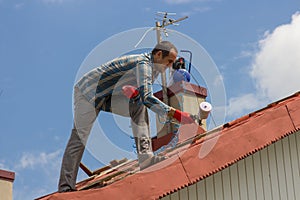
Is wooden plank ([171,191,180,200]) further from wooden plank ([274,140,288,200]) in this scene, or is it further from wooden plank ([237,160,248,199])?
wooden plank ([274,140,288,200])

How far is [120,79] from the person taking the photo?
7.70 meters

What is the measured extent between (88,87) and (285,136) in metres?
2.42

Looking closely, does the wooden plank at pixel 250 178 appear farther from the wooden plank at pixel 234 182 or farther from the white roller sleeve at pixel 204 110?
the white roller sleeve at pixel 204 110

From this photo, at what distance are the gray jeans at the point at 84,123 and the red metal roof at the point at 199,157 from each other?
0.96ft

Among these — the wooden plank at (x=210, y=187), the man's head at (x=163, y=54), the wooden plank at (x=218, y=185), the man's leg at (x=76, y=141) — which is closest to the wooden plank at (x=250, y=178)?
the wooden plank at (x=218, y=185)

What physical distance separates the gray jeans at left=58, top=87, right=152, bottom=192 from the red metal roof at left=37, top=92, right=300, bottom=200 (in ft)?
0.96

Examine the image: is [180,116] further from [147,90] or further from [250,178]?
[250,178]

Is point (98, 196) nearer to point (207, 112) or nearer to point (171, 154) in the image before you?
point (171, 154)

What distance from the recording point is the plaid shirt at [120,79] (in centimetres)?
738

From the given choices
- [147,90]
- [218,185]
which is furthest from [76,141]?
[218,185]

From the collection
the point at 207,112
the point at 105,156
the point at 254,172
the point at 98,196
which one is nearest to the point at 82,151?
the point at 105,156

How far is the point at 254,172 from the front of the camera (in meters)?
8.41

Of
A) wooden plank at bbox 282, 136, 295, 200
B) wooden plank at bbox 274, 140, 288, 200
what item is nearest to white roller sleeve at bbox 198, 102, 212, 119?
wooden plank at bbox 274, 140, 288, 200

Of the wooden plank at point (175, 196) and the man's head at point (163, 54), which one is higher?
the man's head at point (163, 54)
